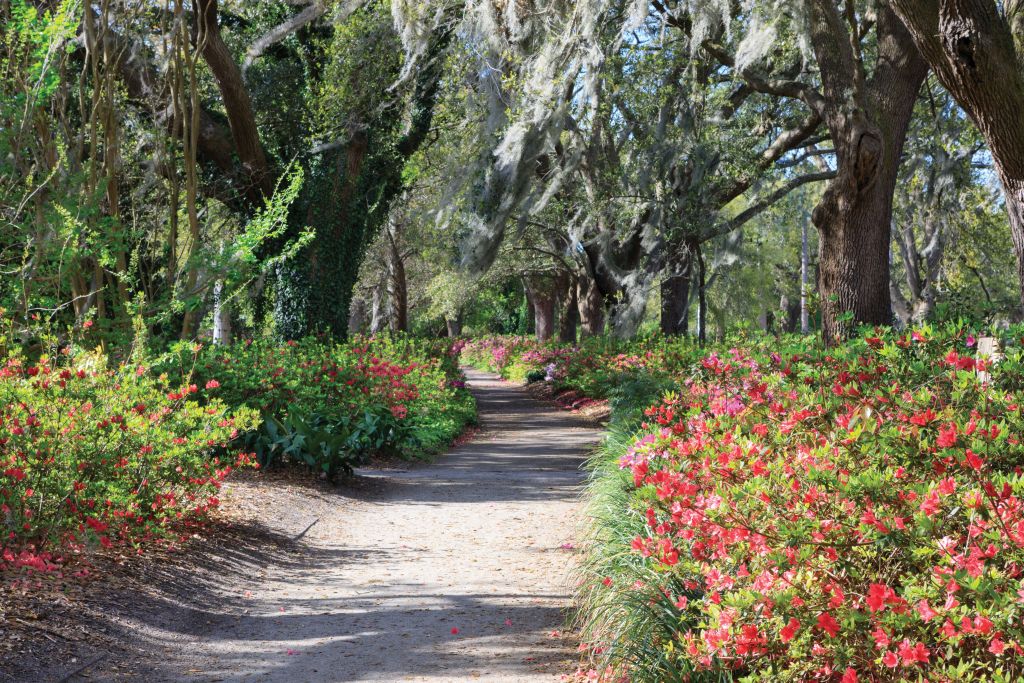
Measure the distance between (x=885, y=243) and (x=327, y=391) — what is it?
6.16 m

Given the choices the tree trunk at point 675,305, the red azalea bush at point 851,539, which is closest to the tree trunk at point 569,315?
the tree trunk at point 675,305

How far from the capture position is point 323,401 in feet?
33.3

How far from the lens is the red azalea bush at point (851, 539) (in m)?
2.54

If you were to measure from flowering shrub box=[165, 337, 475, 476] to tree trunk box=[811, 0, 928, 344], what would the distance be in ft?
16.1

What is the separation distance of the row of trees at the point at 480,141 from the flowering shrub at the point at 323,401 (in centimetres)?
80

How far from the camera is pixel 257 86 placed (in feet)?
47.4

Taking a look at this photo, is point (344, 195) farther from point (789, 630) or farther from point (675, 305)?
point (789, 630)

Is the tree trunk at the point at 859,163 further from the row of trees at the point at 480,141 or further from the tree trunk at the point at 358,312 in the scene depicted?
the tree trunk at the point at 358,312

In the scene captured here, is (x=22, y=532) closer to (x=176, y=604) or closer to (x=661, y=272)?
(x=176, y=604)

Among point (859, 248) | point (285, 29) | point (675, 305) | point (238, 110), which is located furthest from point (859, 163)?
point (675, 305)

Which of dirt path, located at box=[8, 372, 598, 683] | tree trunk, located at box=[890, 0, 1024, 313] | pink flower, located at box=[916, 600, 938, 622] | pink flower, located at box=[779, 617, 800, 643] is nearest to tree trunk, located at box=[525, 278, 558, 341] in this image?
dirt path, located at box=[8, 372, 598, 683]

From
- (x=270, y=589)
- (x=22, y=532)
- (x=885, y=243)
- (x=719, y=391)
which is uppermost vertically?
(x=885, y=243)

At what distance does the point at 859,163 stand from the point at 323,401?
603 centimetres

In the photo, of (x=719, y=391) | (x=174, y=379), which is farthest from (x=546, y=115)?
(x=719, y=391)
